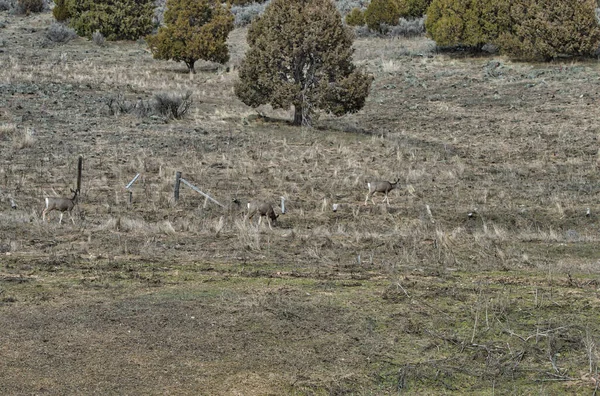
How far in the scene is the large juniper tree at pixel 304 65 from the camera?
26.4m

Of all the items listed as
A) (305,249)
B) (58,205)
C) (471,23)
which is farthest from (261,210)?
(471,23)

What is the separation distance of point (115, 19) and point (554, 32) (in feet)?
76.0

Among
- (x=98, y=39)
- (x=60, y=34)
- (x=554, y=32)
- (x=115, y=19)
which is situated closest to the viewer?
(x=554, y=32)

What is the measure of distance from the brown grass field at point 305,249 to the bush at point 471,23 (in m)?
7.79

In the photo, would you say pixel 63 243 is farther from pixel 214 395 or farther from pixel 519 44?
pixel 519 44

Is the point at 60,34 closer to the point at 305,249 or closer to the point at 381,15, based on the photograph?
the point at 381,15

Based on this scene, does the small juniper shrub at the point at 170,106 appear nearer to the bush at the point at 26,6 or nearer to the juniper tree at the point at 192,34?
the juniper tree at the point at 192,34

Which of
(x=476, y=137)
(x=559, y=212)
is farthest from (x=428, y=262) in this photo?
(x=476, y=137)

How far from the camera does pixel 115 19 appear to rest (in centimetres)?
4619

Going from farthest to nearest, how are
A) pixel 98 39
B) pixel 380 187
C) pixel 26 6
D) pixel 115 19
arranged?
pixel 26 6 → pixel 115 19 → pixel 98 39 → pixel 380 187

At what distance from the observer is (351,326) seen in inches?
365

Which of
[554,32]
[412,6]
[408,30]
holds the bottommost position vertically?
[408,30]

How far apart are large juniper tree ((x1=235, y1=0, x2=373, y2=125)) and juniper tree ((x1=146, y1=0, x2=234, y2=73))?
10599 millimetres

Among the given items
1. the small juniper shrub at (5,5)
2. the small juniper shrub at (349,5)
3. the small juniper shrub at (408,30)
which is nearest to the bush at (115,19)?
the small juniper shrub at (5,5)
